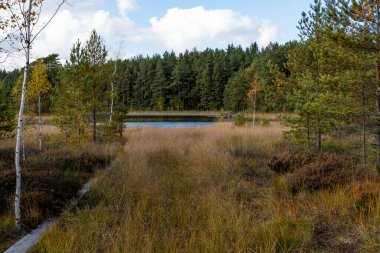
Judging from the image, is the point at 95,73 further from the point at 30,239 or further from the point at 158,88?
the point at 158,88

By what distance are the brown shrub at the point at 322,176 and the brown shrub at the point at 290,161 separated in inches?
30.7

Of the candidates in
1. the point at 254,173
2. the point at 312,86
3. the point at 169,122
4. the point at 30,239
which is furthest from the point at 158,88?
the point at 30,239

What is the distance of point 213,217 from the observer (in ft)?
15.4

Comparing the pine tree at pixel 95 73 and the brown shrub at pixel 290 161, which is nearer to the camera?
the brown shrub at pixel 290 161

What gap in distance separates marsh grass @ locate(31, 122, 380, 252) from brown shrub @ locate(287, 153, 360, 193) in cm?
30

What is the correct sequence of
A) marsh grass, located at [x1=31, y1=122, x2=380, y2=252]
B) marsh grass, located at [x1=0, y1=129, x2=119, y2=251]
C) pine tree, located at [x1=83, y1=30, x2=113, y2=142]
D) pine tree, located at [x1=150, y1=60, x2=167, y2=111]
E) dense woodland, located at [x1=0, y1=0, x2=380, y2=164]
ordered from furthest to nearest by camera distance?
pine tree, located at [x1=150, y1=60, x2=167, y2=111] → pine tree, located at [x1=83, y1=30, x2=113, y2=142] → dense woodland, located at [x1=0, y1=0, x2=380, y2=164] → marsh grass, located at [x1=0, y1=129, x2=119, y2=251] → marsh grass, located at [x1=31, y1=122, x2=380, y2=252]

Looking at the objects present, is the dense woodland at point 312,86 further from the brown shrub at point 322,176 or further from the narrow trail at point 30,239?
the narrow trail at point 30,239

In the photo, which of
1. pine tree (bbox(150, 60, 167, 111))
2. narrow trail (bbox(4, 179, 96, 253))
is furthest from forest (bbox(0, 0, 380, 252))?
pine tree (bbox(150, 60, 167, 111))

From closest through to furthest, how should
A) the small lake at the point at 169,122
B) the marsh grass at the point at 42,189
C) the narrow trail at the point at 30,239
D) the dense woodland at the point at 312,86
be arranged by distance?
the narrow trail at the point at 30,239, the marsh grass at the point at 42,189, the dense woodland at the point at 312,86, the small lake at the point at 169,122

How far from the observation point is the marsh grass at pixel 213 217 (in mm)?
3824

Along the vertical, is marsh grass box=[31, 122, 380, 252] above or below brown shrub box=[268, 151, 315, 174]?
below

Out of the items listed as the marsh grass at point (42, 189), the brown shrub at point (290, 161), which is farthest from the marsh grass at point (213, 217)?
the marsh grass at point (42, 189)

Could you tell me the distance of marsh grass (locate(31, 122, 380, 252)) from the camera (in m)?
3.82

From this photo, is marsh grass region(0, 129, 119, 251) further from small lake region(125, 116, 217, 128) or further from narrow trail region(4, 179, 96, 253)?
small lake region(125, 116, 217, 128)
